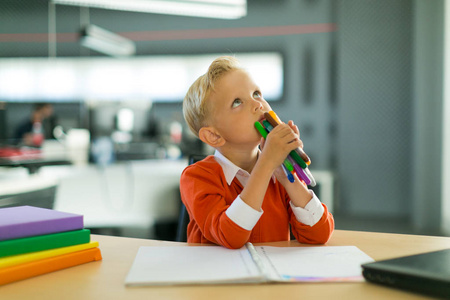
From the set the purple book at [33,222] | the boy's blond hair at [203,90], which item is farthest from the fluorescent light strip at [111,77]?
the purple book at [33,222]

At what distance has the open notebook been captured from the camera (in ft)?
1.93

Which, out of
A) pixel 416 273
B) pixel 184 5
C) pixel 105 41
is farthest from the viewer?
pixel 105 41

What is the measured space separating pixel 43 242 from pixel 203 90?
20.1 inches

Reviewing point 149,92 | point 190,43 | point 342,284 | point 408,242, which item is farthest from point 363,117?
point 342,284

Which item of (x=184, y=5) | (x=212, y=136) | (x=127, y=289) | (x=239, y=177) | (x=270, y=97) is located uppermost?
(x=184, y=5)

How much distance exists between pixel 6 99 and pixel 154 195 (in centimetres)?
441

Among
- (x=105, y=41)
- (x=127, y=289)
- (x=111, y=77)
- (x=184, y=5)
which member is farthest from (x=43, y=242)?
(x=111, y=77)

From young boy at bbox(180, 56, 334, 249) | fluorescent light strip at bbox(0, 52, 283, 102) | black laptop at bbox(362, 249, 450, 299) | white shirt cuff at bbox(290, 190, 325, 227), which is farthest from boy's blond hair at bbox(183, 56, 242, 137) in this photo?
fluorescent light strip at bbox(0, 52, 283, 102)

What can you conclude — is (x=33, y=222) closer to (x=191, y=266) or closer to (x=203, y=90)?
(x=191, y=266)

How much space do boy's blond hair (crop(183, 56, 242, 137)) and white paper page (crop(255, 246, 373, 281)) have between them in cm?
39

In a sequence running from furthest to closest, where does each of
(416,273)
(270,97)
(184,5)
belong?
(270,97)
(184,5)
(416,273)

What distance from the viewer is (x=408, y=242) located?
842 millimetres

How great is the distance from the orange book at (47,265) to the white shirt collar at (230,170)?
0.37 metres

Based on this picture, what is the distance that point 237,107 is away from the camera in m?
0.93
